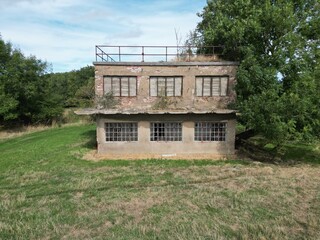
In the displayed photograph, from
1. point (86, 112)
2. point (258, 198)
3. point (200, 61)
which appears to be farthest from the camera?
point (200, 61)

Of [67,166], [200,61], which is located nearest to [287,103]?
[200,61]

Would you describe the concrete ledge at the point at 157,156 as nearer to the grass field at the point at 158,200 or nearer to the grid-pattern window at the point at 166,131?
the grass field at the point at 158,200

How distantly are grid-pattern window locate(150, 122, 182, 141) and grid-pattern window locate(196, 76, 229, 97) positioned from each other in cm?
300

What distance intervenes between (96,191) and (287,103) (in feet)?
37.8

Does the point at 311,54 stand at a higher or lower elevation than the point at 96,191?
higher

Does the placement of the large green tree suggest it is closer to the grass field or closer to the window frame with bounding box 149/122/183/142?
the grass field

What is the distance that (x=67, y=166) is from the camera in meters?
16.5

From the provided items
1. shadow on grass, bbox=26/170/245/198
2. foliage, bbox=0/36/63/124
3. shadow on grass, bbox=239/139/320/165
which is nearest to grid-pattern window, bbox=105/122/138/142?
shadow on grass, bbox=26/170/245/198

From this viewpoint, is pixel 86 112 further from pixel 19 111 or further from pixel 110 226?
pixel 19 111

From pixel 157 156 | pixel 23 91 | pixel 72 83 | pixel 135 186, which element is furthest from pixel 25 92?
pixel 72 83

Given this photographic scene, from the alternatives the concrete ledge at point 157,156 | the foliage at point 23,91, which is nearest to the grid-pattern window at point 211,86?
the concrete ledge at point 157,156

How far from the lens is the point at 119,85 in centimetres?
1981

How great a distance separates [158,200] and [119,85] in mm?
11095

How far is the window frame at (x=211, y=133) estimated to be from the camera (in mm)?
19625
